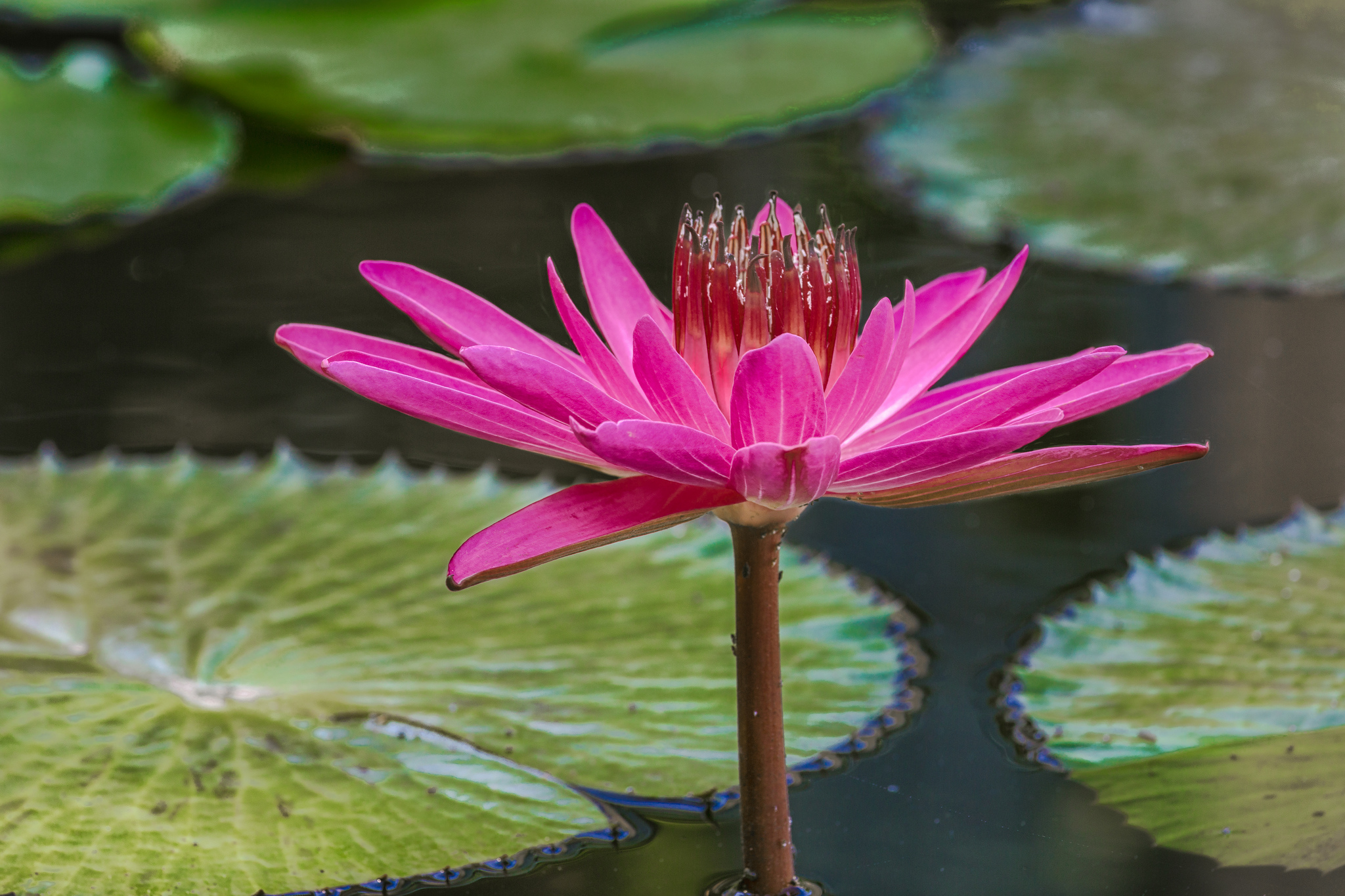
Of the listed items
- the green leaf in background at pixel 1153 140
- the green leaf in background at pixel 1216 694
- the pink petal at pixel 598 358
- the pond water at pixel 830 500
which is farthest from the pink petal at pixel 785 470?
the green leaf in background at pixel 1153 140

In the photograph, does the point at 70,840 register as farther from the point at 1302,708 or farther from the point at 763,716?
the point at 1302,708

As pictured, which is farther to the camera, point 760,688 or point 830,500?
point 830,500

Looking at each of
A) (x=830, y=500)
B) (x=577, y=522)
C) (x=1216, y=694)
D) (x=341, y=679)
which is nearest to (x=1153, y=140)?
(x=830, y=500)

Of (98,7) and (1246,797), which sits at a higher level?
(98,7)

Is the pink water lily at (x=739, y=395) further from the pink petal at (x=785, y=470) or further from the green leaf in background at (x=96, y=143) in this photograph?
the green leaf in background at (x=96, y=143)

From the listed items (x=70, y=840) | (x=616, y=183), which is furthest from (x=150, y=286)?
(x=70, y=840)

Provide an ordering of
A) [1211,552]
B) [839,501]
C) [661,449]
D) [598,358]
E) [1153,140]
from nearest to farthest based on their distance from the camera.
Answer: [661,449]
[598,358]
[1211,552]
[839,501]
[1153,140]

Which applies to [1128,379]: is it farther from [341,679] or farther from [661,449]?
[341,679]
